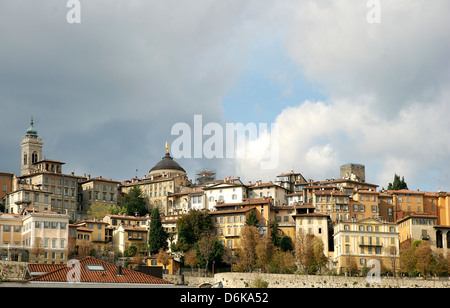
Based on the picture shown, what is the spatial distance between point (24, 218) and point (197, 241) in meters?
22.3

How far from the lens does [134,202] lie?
4796 inches

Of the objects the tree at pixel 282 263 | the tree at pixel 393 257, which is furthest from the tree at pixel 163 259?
the tree at pixel 393 257

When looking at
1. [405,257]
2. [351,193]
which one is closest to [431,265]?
[405,257]

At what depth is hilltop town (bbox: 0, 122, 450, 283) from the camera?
90.4 metres

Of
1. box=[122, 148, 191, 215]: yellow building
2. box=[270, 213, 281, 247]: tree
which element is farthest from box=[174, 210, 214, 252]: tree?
box=[122, 148, 191, 215]: yellow building

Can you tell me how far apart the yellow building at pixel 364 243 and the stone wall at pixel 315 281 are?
7.02 m

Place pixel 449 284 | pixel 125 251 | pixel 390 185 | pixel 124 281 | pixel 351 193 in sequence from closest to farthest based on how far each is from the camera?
pixel 124 281 → pixel 449 284 → pixel 125 251 → pixel 351 193 → pixel 390 185

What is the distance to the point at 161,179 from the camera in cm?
12812

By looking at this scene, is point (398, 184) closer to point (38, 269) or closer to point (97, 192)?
point (97, 192)

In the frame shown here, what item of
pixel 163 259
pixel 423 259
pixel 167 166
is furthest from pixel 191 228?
pixel 167 166

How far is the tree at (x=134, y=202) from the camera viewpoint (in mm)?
121125

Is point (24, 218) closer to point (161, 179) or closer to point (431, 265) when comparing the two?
point (161, 179)

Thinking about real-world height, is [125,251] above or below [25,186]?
below

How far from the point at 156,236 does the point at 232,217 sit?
11030mm
